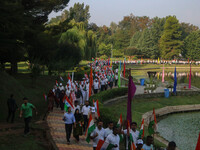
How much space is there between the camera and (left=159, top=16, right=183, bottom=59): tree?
7819cm

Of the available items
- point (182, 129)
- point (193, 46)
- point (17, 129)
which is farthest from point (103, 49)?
point (17, 129)

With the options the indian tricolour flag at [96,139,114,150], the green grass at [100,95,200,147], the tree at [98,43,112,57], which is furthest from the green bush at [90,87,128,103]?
the tree at [98,43,112,57]

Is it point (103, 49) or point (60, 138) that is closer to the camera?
point (60, 138)

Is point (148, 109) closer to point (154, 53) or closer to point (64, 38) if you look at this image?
point (64, 38)

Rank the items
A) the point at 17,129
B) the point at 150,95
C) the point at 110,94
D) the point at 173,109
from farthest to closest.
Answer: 1. the point at 150,95
2. the point at 173,109
3. the point at 110,94
4. the point at 17,129

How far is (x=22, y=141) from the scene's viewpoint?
32.3ft

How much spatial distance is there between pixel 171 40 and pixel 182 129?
64527 mm

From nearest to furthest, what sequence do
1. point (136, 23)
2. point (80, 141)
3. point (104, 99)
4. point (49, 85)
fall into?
point (80, 141)
point (104, 99)
point (49, 85)
point (136, 23)

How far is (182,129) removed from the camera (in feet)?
59.9

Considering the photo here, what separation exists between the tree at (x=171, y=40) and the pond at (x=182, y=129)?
57.9 m

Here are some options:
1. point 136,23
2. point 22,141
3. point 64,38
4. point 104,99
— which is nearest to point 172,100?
point 104,99

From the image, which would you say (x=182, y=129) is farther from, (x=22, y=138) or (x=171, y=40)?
(x=171, y=40)

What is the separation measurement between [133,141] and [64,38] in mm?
36743

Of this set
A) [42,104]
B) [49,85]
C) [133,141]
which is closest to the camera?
[133,141]
